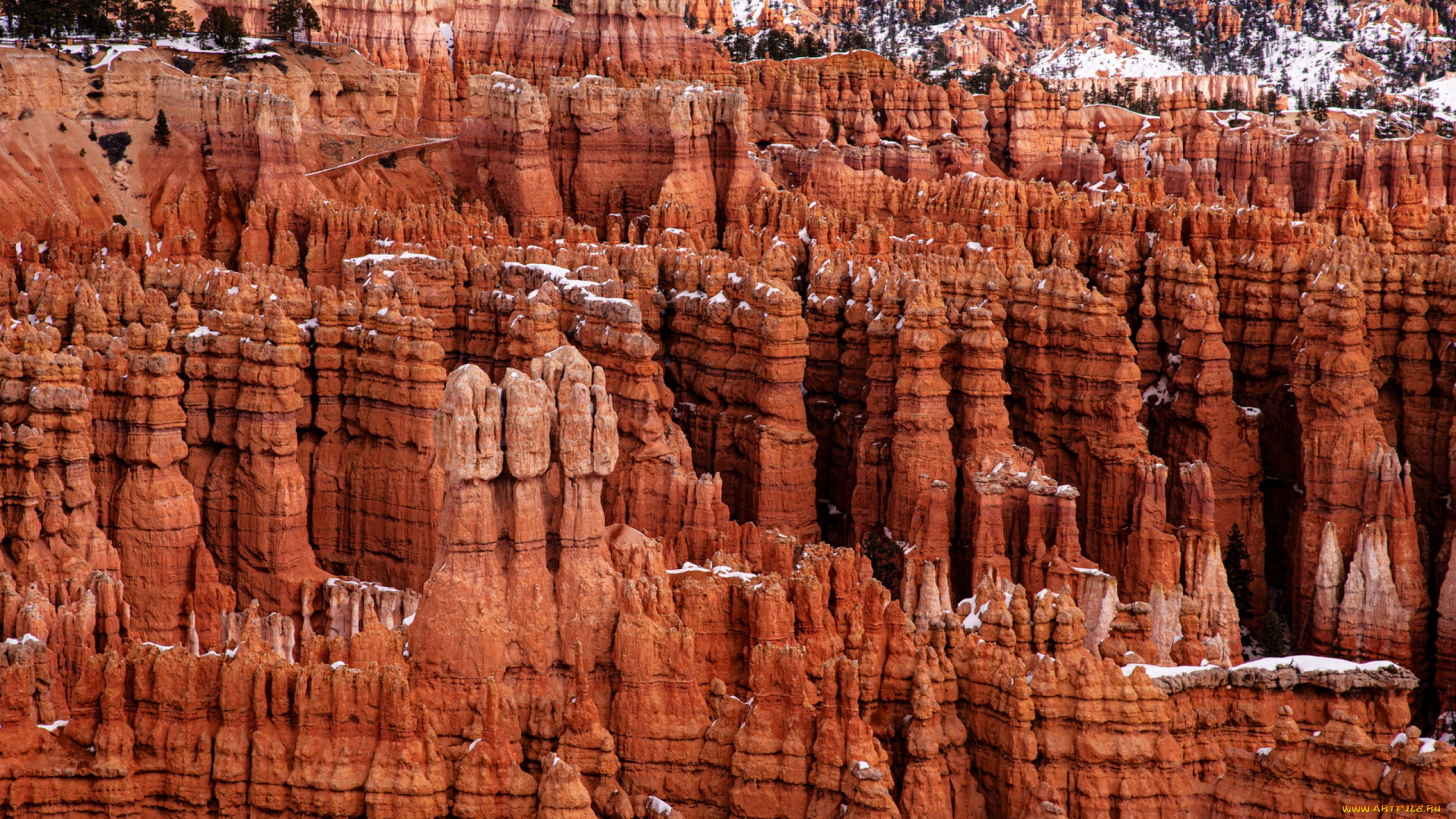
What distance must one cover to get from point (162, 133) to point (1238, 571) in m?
40.5

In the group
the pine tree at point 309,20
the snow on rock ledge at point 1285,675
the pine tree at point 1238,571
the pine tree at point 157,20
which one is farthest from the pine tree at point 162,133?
the snow on rock ledge at point 1285,675

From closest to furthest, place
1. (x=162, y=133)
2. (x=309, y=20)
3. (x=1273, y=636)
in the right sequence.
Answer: (x=1273, y=636) < (x=162, y=133) < (x=309, y=20)

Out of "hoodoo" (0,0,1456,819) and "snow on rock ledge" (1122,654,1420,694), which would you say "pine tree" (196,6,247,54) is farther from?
"snow on rock ledge" (1122,654,1420,694)

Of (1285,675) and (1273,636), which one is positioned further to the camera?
(1273,636)

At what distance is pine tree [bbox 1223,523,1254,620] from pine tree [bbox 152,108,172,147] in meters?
39.4

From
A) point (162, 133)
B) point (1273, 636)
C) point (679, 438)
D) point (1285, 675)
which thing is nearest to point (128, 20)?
point (162, 133)

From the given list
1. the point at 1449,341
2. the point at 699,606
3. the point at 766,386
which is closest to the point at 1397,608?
the point at 1449,341

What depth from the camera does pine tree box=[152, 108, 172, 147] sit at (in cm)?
7331

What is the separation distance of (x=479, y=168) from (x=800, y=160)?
1725cm

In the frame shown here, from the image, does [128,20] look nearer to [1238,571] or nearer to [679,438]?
[679,438]

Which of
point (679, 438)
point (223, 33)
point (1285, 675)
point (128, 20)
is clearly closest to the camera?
point (1285, 675)

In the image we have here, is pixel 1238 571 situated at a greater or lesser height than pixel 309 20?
lesser

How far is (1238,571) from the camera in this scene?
2291 inches

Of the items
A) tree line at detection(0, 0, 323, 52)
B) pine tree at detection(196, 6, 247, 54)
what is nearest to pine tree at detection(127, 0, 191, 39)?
tree line at detection(0, 0, 323, 52)
